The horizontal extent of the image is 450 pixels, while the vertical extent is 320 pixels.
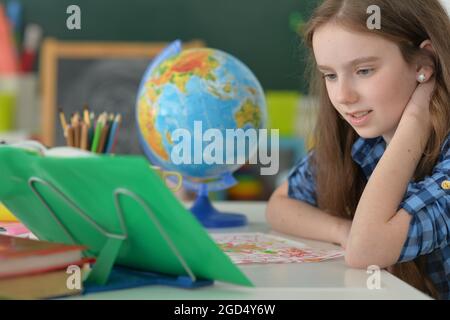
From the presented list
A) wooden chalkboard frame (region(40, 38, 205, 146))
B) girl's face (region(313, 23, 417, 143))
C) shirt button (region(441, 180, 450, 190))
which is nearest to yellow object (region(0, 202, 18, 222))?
girl's face (region(313, 23, 417, 143))

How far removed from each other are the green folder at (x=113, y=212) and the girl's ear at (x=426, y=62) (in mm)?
577

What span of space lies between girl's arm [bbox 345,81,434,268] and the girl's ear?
67 mm

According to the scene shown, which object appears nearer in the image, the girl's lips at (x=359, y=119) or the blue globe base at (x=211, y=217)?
the girl's lips at (x=359, y=119)

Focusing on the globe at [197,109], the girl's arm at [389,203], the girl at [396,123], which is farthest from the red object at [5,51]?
the girl's arm at [389,203]

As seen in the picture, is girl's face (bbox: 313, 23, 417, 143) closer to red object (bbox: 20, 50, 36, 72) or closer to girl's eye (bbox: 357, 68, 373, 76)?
girl's eye (bbox: 357, 68, 373, 76)

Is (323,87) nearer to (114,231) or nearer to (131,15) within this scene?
(114,231)

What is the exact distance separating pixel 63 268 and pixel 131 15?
3562mm

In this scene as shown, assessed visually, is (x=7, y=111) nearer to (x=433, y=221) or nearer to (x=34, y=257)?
(x=433, y=221)

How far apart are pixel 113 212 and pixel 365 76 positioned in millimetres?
521

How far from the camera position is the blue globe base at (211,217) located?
1.51m

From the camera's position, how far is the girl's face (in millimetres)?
1246

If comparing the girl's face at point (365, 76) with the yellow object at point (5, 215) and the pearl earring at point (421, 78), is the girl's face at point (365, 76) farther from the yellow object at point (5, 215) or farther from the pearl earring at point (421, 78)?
the yellow object at point (5, 215)

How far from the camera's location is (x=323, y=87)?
1521mm

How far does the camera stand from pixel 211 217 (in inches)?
60.4
